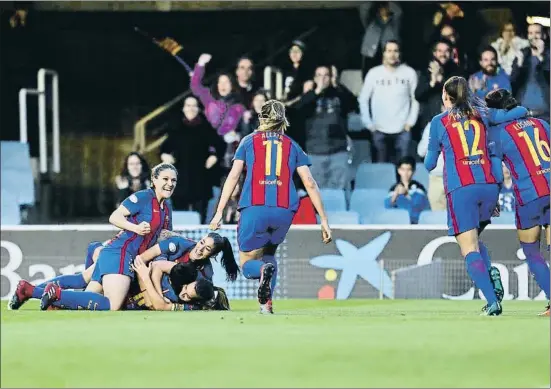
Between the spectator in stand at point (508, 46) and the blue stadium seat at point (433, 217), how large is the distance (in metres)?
2.18

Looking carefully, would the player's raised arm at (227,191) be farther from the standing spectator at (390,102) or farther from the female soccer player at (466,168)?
the standing spectator at (390,102)

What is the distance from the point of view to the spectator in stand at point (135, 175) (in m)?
15.6

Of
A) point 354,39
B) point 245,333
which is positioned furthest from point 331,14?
point 245,333

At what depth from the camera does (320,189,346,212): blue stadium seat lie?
615 inches

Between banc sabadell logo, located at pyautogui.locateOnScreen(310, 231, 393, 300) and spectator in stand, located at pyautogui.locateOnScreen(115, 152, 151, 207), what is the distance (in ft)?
7.46

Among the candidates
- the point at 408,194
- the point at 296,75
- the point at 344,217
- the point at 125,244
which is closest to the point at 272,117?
the point at 125,244

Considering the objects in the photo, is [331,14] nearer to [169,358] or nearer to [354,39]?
[354,39]

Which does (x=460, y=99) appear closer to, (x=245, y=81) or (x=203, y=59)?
(x=245, y=81)

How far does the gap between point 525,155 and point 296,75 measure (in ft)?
21.2

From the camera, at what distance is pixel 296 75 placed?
53.6 ft

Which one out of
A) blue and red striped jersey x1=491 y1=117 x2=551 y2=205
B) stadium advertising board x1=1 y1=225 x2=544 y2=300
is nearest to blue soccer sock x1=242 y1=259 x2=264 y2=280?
blue and red striped jersey x1=491 y1=117 x2=551 y2=205

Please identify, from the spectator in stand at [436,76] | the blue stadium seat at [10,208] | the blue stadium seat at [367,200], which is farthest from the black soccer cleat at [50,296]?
the spectator in stand at [436,76]

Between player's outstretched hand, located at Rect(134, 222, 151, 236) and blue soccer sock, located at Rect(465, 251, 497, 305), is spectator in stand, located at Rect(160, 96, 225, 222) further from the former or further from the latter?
blue soccer sock, located at Rect(465, 251, 497, 305)

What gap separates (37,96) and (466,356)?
37.5ft
